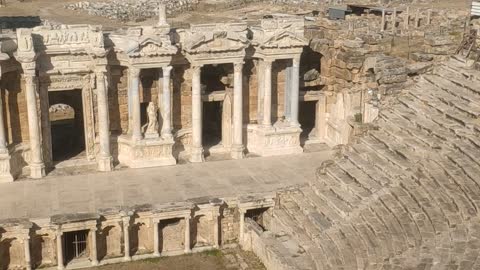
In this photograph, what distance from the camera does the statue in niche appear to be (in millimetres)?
24750

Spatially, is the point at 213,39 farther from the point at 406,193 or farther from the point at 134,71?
the point at 406,193

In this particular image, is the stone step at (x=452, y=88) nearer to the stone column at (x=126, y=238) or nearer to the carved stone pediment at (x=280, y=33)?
the carved stone pediment at (x=280, y=33)

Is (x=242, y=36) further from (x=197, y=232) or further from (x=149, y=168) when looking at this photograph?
(x=197, y=232)

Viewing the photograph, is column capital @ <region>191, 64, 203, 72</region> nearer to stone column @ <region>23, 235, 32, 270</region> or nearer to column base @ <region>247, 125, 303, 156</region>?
column base @ <region>247, 125, 303, 156</region>

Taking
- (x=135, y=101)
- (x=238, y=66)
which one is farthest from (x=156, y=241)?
(x=238, y=66)

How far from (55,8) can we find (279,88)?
37996 millimetres

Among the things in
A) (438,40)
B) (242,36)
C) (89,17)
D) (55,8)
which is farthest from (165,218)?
(55,8)

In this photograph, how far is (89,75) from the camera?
24.0m

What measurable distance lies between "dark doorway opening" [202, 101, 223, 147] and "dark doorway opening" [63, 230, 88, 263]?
7555mm

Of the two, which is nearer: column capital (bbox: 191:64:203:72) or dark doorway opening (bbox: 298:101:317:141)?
column capital (bbox: 191:64:203:72)

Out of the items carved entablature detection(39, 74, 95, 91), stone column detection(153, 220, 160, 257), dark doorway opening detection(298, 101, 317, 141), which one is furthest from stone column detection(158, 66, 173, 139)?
dark doorway opening detection(298, 101, 317, 141)

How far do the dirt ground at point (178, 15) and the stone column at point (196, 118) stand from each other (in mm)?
23728

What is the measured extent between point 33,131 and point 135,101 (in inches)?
131

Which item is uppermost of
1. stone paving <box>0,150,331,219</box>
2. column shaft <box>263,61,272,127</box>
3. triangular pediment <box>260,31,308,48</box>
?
triangular pediment <box>260,31,308,48</box>
